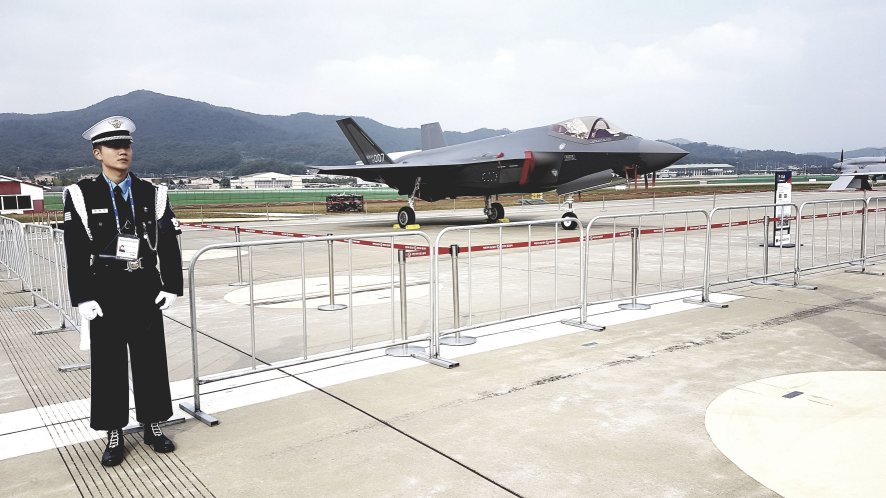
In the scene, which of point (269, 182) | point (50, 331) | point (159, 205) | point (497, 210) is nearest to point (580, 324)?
point (159, 205)

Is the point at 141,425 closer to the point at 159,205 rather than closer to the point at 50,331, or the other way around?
the point at 159,205

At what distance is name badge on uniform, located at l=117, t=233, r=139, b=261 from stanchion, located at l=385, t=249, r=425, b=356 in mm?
2397

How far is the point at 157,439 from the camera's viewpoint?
12.1ft

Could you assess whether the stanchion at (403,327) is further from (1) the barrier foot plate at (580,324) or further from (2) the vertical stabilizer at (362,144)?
(2) the vertical stabilizer at (362,144)

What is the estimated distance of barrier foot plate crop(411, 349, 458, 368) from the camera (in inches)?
209

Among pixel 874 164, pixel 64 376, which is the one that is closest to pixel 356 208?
pixel 64 376

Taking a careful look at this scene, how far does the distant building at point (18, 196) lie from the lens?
2543 centimetres

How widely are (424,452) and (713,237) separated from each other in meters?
14.8

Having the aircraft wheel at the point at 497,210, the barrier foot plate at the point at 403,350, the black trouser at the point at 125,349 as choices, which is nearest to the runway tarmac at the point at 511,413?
the barrier foot plate at the point at 403,350

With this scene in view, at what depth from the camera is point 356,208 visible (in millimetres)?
37656

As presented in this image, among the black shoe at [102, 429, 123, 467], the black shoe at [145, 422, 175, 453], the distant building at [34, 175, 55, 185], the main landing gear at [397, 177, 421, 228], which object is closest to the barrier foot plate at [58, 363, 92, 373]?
the black shoe at [145, 422, 175, 453]

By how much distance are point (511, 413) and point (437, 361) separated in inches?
52.8

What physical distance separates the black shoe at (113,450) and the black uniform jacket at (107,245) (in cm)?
84

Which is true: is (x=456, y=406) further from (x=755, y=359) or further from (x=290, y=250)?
(x=290, y=250)
